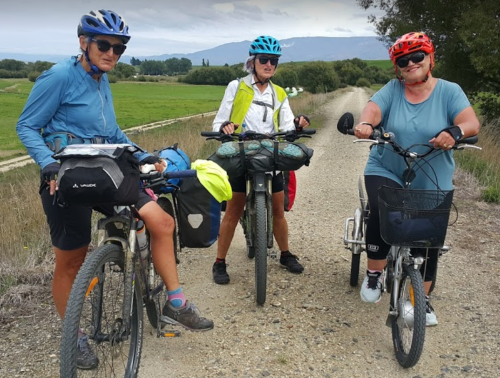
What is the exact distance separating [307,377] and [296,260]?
1.84 meters

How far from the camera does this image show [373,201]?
3.49m

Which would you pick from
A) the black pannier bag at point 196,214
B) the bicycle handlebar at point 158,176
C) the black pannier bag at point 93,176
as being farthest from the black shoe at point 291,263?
the black pannier bag at point 93,176

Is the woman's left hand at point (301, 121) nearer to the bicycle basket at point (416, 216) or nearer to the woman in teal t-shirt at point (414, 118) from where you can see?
the woman in teal t-shirt at point (414, 118)

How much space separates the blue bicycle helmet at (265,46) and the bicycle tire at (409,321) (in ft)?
7.10

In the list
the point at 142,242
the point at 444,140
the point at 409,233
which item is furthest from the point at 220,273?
the point at 444,140

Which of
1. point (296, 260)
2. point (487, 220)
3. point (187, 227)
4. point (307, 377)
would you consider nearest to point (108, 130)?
point (187, 227)

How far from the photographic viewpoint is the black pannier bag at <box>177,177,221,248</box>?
Answer: 3146mm

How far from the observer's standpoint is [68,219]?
282cm

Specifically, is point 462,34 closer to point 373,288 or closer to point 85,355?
point 373,288

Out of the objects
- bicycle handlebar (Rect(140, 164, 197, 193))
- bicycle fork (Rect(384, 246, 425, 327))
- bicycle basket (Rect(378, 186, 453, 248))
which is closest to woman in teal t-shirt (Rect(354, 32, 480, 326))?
bicycle fork (Rect(384, 246, 425, 327))

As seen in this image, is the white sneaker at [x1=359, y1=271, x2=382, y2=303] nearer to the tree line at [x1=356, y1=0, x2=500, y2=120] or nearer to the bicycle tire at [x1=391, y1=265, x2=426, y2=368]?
the bicycle tire at [x1=391, y1=265, x2=426, y2=368]

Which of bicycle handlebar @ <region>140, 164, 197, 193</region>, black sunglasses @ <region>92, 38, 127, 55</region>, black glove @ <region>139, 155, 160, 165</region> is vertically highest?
black sunglasses @ <region>92, 38, 127, 55</region>

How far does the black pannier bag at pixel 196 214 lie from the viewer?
10.3 ft

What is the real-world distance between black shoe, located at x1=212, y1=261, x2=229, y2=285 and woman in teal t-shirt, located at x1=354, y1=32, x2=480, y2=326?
4.86ft
